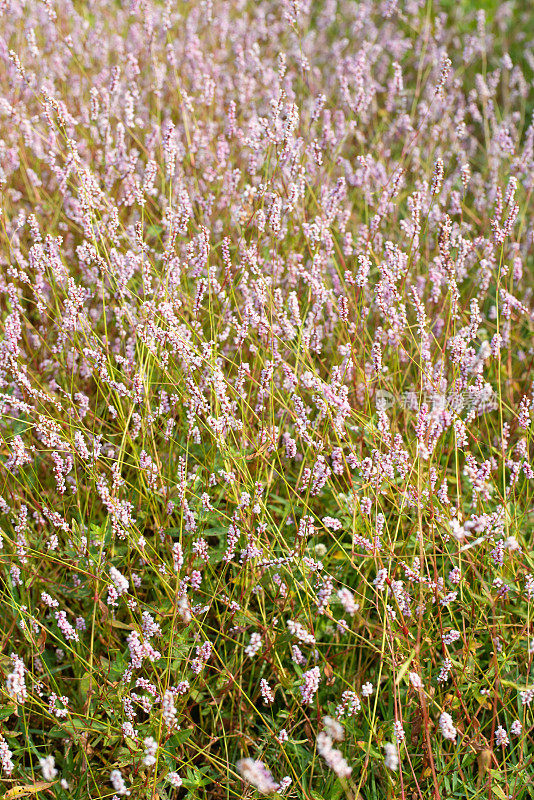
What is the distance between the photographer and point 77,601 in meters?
2.05

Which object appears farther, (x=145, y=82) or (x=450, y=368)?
(x=145, y=82)

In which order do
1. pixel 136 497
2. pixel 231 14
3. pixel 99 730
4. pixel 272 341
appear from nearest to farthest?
pixel 99 730, pixel 272 341, pixel 136 497, pixel 231 14

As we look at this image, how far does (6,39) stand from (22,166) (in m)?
1.19

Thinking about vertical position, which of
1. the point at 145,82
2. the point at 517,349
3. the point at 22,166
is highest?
the point at 145,82

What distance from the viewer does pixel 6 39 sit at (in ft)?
12.8

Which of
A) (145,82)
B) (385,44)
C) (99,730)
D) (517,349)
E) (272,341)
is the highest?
(385,44)

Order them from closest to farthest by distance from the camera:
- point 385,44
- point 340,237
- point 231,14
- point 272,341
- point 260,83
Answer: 1. point 272,341
2. point 340,237
3. point 260,83
4. point 385,44
5. point 231,14

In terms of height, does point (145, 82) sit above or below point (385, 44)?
below

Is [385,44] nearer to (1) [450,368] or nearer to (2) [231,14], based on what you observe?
(2) [231,14]

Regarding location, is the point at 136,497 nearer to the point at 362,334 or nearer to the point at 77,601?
the point at 77,601

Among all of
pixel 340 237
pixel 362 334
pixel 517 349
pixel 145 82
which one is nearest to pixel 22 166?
pixel 145 82

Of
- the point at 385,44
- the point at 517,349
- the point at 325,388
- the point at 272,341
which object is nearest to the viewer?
the point at 325,388

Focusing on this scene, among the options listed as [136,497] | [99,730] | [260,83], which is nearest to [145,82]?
[260,83]

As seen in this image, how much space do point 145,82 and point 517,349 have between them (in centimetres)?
266
